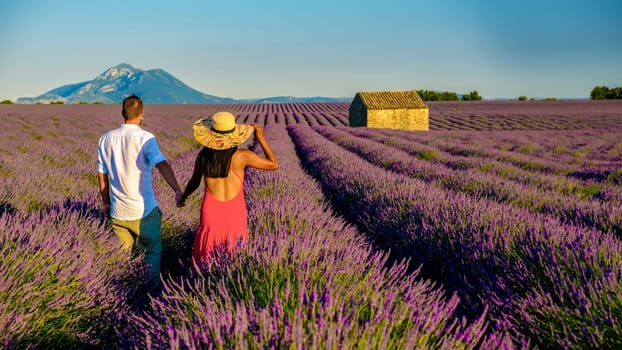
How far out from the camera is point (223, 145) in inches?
100

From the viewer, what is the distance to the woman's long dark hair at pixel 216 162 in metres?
2.61

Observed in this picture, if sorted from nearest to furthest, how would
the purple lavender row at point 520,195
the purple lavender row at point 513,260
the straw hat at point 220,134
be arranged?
the purple lavender row at point 513,260
the straw hat at point 220,134
the purple lavender row at point 520,195

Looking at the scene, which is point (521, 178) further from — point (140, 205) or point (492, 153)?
point (140, 205)

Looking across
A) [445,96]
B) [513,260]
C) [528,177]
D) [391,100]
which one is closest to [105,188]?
[513,260]

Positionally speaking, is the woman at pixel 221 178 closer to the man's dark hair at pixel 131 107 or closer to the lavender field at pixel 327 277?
the lavender field at pixel 327 277

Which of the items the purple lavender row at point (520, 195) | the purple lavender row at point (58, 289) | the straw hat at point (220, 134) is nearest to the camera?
the purple lavender row at point (58, 289)

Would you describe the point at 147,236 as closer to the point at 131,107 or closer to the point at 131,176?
the point at 131,176

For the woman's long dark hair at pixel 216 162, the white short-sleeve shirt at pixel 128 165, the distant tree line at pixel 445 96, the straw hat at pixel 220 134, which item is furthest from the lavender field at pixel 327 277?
the distant tree line at pixel 445 96

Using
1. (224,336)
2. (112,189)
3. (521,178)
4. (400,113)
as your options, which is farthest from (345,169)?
(400,113)

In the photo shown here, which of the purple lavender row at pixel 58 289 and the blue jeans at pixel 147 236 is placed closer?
the purple lavender row at pixel 58 289

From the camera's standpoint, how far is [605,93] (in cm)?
7675

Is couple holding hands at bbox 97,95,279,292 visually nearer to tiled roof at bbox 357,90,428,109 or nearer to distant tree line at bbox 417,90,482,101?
tiled roof at bbox 357,90,428,109

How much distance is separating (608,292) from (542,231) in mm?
1092

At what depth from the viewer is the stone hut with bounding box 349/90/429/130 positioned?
33478mm
